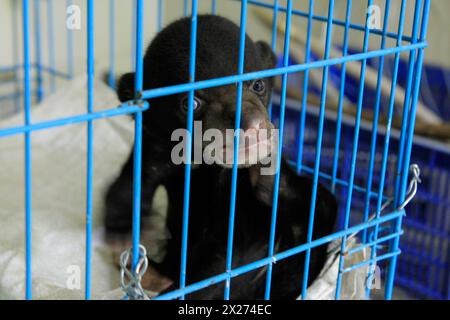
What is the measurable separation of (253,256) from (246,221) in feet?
0.23

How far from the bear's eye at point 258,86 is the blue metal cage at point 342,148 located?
4 cm

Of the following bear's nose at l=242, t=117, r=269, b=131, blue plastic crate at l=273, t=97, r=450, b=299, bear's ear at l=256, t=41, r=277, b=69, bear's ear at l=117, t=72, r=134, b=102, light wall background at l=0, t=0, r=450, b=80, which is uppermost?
light wall background at l=0, t=0, r=450, b=80

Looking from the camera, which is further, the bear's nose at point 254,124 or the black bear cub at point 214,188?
the black bear cub at point 214,188

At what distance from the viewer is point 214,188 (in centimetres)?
138

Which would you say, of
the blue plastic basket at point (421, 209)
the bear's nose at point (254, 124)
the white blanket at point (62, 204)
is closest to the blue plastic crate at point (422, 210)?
the blue plastic basket at point (421, 209)

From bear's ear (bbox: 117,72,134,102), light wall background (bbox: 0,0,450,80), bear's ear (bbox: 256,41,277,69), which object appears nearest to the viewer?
bear's ear (bbox: 117,72,134,102)

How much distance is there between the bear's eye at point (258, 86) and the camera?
127 centimetres

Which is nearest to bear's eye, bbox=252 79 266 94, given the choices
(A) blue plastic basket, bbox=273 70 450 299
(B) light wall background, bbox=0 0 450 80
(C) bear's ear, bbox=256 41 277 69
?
(C) bear's ear, bbox=256 41 277 69

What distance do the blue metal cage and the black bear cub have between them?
7 centimetres

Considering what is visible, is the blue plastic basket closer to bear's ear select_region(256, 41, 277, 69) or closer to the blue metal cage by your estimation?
the blue metal cage

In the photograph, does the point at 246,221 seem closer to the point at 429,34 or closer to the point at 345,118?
the point at 345,118

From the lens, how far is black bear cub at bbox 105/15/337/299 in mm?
1202

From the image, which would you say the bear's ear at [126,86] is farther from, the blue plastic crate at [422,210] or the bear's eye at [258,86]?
the blue plastic crate at [422,210]
